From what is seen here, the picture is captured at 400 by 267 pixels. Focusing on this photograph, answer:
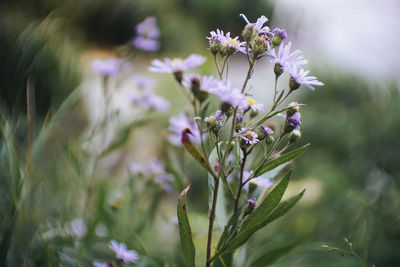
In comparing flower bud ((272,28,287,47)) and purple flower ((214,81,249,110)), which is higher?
flower bud ((272,28,287,47))

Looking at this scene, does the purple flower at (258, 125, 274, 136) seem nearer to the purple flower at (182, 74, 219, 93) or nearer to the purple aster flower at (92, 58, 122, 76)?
the purple flower at (182, 74, 219, 93)

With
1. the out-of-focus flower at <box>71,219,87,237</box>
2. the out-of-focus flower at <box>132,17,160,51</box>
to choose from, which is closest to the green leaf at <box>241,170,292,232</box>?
the out-of-focus flower at <box>71,219,87,237</box>

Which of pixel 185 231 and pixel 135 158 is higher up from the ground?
pixel 185 231

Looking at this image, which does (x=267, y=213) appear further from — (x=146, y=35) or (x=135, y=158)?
(x=135, y=158)

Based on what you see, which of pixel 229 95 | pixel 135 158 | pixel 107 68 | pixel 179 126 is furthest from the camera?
pixel 135 158

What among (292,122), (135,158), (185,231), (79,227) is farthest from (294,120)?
(135,158)
